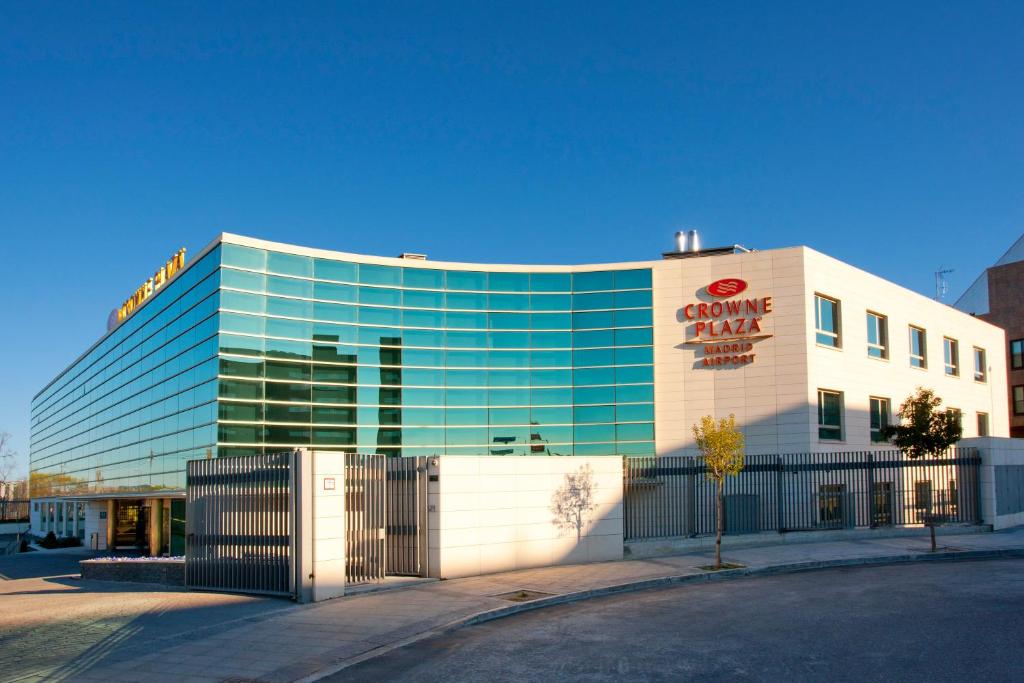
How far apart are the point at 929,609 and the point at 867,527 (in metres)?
11.7

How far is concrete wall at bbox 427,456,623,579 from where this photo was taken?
691 inches

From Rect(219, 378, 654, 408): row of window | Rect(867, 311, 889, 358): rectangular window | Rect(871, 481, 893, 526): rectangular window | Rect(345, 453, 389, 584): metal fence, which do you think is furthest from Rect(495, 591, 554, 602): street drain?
Rect(867, 311, 889, 358): rectangular window

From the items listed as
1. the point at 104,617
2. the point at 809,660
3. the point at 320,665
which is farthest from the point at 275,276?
the point at 809,660

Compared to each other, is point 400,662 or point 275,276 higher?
point 275,276

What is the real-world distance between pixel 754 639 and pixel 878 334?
27.9 m

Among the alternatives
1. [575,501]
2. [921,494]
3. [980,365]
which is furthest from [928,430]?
[980,365]

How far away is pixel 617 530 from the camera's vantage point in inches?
801

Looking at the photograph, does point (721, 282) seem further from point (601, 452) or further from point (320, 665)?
A: point (320, 665)

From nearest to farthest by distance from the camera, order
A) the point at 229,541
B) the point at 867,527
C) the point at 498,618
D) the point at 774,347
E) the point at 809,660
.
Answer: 1. the point at 809,660
2. the point at 498,618
3. the point at 229,541
4. the point at 867,527
5. the point at 774,347

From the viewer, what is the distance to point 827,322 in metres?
33.5

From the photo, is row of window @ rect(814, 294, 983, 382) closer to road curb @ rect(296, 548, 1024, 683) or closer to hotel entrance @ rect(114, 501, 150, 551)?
road curb @ rect(296, 548, 1024, 683)

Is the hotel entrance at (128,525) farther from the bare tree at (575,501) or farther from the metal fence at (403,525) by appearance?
the bare tree at (575,501)

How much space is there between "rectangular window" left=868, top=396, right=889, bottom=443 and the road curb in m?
14.7

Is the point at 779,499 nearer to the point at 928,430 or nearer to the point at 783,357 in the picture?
the point at 928,430
